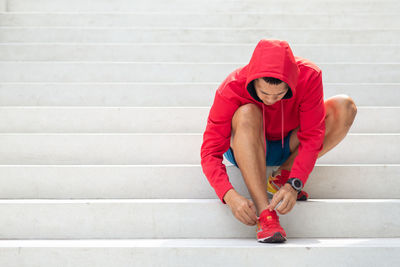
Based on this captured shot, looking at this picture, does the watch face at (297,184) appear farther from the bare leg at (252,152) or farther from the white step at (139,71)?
the white step at (139,71)

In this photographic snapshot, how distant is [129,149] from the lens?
73.4 inches

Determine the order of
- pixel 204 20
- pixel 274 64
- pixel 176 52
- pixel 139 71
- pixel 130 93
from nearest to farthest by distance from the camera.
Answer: pixel 274 64 < pixel 130 93 < pixel 139 71 < pixel 176 52 < pixel 204 20

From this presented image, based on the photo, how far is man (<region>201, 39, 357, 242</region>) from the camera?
135cm

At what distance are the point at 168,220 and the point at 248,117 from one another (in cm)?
43

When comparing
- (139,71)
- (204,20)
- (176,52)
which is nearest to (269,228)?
(139,71)

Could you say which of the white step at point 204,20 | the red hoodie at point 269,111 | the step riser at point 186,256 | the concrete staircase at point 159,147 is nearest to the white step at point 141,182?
the concrete staircase at point 159,147

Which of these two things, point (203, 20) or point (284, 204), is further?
point (203, 20)

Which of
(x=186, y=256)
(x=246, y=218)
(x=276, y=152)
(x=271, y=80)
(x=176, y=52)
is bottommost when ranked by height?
(x=186, y=256)

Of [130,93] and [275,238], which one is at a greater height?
[130,93]

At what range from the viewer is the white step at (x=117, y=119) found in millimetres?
2066

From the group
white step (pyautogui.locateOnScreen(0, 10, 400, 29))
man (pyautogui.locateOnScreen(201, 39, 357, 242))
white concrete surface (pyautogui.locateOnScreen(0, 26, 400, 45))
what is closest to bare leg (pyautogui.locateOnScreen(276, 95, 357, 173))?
man (pyautogui.locateOnScreen(201, 39, 357, 242))

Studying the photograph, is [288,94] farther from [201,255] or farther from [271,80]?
[201,255]

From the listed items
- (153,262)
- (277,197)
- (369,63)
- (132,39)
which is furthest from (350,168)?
(132,39)

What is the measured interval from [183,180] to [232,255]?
15.9 inches
